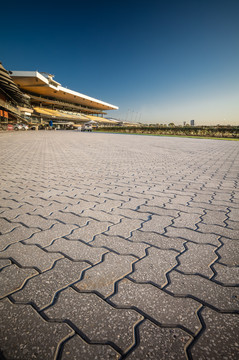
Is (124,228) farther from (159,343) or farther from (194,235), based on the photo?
(159,343)

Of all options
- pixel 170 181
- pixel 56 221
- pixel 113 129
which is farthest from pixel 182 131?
pixel 56 221

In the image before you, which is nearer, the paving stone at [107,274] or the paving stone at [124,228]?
the paving stone at [107,274]

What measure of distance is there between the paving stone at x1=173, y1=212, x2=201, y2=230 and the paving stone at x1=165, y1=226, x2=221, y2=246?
0.12 m

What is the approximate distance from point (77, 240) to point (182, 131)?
44.3 m

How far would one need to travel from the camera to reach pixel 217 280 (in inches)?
66.9

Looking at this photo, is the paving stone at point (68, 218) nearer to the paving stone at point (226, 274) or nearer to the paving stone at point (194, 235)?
the paving stone at point (194, 235)

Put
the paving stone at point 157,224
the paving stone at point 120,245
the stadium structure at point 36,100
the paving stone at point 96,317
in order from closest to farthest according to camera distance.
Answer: the paving stone at point 96,317 → the paving stone at point 120,245 → the paving stone at point 157,224 → the stadium structure at point 36,100

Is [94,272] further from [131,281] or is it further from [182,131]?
[182,131]

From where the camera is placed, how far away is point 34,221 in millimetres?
2779

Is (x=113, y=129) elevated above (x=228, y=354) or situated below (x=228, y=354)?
above

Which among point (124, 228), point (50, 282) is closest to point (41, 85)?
point (124, 228)

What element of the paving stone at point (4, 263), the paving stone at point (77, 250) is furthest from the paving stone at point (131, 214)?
the paving stone at point (4, 263)

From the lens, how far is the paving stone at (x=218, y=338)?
3.73 ft

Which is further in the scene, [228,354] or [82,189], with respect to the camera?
[82,189]
